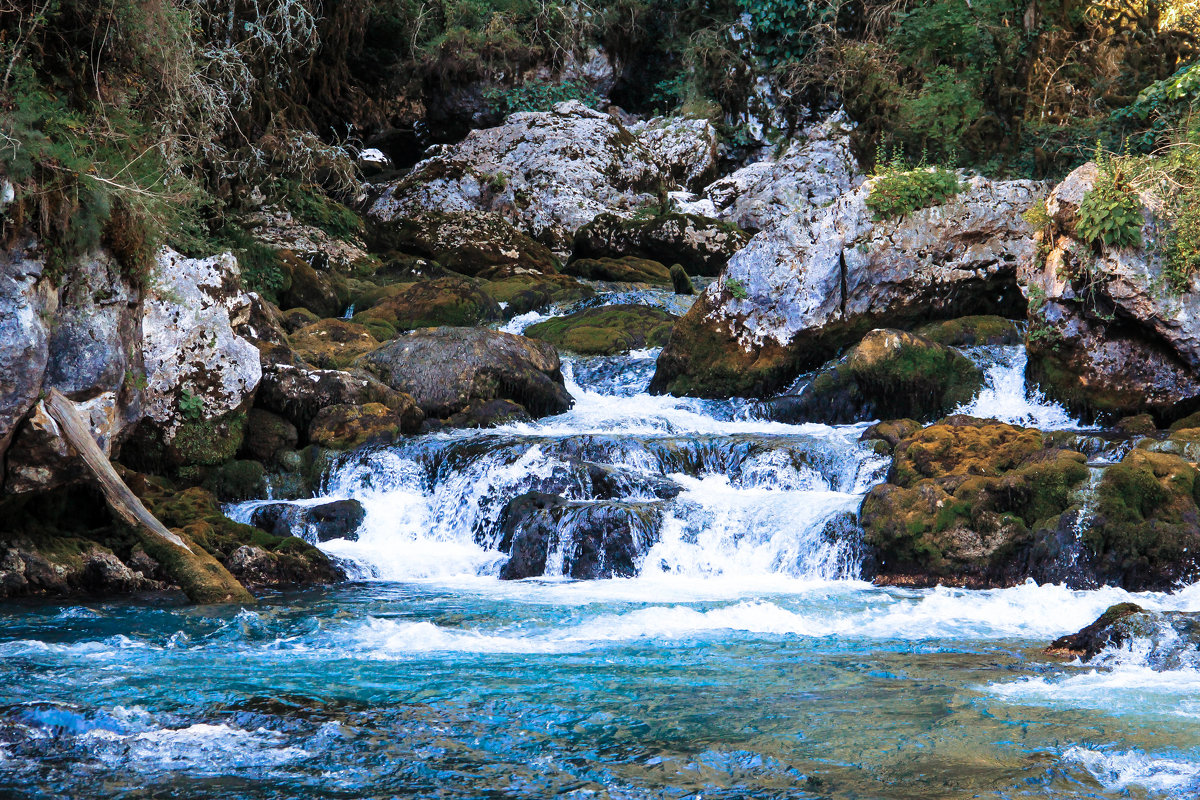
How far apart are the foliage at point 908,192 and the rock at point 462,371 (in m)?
5.37

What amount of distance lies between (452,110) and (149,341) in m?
18.2

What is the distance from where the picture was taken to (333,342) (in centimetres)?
1534

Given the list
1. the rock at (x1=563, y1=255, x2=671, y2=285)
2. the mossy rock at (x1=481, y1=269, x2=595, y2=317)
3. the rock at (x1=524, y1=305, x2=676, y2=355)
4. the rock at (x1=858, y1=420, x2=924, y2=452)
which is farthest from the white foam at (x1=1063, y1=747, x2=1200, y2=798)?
the rock at (x1=563, y1=255, x2=671, y2=285)

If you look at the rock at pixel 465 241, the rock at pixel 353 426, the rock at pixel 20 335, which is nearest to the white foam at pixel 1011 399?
the rock at pixel 353 426

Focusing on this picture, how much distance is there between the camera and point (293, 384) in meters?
12.5

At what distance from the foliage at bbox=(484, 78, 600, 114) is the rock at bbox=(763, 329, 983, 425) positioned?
51.4 feet

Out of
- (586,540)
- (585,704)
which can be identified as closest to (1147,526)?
(586,540)

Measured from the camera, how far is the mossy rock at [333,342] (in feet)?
47.3

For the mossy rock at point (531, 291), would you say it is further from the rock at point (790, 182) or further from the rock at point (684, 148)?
the rock at point (684, 148)

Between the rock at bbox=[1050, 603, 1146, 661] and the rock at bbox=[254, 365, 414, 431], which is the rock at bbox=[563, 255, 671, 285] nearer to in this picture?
the rock at bbox=[254, 365, 414, 431]

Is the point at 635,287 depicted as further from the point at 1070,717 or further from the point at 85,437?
the point at 1070,717

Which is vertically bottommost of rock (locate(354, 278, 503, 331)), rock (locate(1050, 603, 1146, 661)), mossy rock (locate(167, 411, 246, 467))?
rock (locate(1050, 603, 1146, 661))

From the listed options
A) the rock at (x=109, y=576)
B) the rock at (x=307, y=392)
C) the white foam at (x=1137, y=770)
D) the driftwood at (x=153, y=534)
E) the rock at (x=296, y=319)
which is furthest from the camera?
the rock at (x=296, y=319)

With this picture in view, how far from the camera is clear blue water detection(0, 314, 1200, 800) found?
4.07m
